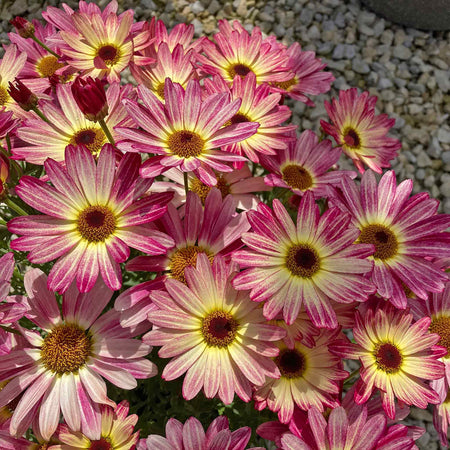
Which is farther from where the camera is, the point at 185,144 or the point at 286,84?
the point at 286,84

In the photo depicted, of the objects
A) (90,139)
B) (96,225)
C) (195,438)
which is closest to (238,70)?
(90,139)

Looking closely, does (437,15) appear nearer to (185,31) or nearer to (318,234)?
(185,31)

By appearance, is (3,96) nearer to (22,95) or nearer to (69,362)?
(22,95)

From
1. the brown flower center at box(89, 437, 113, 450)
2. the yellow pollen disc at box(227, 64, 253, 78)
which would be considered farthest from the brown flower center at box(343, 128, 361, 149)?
the brown flower center at box(89, 437, 113, 450)

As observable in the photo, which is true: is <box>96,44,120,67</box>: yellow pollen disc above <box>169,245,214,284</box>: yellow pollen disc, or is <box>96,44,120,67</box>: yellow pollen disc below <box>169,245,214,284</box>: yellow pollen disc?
above

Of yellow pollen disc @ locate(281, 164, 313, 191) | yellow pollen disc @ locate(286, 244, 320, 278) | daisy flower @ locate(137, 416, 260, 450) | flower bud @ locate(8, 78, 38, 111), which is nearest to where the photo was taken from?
daisy flower @ locate(137, 416, 260, 450)

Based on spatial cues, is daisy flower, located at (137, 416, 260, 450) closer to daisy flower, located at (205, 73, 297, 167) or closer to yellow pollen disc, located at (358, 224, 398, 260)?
yellow pollen disc, located at (358, 224, 398, 260)
